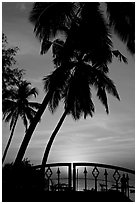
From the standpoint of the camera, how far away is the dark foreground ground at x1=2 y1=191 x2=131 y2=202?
344 inches

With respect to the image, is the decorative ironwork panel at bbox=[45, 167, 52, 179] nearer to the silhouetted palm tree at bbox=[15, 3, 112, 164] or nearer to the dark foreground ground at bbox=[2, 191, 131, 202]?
the dark foreground ground at bbox=[2, 191, 131, 202]

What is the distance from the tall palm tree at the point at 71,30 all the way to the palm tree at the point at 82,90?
598 millimetres

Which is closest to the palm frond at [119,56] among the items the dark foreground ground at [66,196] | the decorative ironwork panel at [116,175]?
the decorative ironwork panel at [116,175]

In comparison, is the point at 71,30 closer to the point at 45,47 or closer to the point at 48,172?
the point at 45,47

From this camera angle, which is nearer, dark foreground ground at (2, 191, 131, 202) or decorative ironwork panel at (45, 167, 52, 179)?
dark foreground ground at (2, 191, 131, 202)

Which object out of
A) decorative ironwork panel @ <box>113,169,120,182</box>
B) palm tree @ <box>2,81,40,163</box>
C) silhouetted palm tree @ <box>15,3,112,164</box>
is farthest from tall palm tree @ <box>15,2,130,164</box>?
palm tree @ <box>2,81,40,163</box>

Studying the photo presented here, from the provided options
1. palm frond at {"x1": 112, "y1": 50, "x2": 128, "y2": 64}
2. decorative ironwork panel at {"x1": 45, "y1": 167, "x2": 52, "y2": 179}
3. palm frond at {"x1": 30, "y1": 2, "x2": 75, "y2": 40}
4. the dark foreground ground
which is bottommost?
the dark foreground ground

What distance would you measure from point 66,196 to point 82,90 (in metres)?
7.22

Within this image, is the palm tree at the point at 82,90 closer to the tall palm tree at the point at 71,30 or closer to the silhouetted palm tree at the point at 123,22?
the tall palm tree at the point at 71,30

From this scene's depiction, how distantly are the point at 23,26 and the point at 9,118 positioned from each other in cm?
1856

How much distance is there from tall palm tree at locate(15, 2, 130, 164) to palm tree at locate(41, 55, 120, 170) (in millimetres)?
598

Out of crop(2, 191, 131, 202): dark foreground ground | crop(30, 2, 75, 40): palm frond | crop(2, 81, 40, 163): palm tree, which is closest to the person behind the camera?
crop(2, 191, 131, 202): dark foreground ground

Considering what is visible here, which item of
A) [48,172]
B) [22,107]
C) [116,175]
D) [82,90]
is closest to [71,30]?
[82,90]

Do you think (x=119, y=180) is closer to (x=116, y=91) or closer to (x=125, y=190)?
(x=125, y=190)
